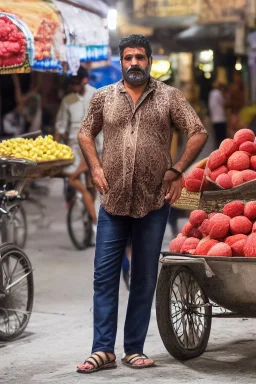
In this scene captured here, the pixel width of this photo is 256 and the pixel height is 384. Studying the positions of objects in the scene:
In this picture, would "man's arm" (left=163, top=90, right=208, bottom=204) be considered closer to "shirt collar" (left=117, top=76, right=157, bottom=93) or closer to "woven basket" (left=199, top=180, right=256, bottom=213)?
"shirt collar" (left=117, top=76, right=157, bottom=93)

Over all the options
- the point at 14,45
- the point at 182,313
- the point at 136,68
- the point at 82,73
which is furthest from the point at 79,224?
the point at 136,68

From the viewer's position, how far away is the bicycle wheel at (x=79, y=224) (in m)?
12.3

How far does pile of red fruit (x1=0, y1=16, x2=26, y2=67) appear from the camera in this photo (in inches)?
332

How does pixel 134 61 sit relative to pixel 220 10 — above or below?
below

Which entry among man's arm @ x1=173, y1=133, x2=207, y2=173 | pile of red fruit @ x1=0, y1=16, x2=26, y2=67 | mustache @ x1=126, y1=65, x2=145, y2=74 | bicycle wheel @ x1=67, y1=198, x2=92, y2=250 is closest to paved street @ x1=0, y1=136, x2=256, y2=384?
man's arm @ x1=173, y1=133, x2=207, y2=173

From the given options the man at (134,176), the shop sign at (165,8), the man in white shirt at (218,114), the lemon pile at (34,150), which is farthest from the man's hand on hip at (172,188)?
the shop sign at (165,8)

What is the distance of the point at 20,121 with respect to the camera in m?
20.3

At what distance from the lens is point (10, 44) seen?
847cm

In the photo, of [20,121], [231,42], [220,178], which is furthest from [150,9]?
[220,178]

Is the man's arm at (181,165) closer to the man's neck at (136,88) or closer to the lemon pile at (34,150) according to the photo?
the man's neck at (136,88)

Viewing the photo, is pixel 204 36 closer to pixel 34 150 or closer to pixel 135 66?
pixel 34 150

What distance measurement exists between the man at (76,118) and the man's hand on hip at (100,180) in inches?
141

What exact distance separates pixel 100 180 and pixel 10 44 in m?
2.40

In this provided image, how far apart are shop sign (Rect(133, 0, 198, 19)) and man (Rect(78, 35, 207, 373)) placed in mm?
16907
